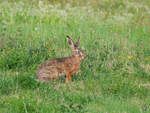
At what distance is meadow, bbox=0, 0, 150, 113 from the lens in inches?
239

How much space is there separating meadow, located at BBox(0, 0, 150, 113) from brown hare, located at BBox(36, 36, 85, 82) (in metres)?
0.18

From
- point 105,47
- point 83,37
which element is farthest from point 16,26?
point 105,47

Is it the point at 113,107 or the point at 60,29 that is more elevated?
the point at 60,29

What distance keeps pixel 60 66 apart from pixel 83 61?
84 centimetres

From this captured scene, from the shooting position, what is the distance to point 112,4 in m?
15.2

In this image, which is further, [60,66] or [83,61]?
[83,61]

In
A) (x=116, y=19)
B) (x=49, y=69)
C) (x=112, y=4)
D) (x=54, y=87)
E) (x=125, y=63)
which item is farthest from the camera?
(x=112, y=4)

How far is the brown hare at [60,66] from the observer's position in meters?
7.50

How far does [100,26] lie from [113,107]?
4.77m

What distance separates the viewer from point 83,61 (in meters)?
8.44

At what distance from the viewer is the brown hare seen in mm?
7496

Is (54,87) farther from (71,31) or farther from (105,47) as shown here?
(71,31)

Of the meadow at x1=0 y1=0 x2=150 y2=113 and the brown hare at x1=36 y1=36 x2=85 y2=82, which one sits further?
the brown hare at x1=36 y1=36 x2=85 y2=82

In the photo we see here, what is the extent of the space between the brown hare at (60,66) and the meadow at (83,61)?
0.18 metres
